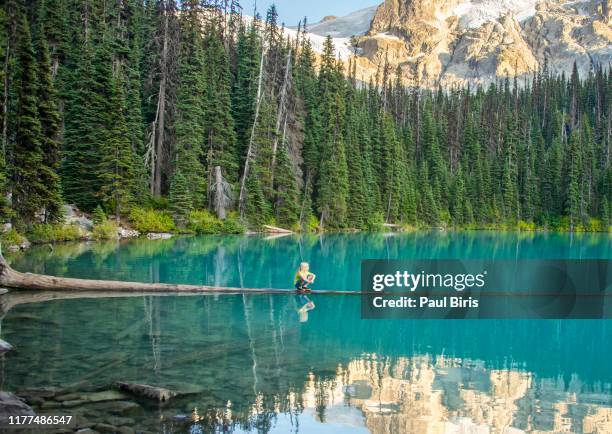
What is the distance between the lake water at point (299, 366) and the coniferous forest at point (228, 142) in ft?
46.9

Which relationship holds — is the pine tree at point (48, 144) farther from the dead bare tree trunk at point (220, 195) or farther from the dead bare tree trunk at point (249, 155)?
the dead bare tree trunk at point (249, 155)

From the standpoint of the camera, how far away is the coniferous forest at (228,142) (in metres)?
32.6

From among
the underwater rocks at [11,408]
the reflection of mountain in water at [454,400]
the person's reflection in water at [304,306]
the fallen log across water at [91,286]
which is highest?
the fallen log across water at [91,286]

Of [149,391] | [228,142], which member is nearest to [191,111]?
[228,142]

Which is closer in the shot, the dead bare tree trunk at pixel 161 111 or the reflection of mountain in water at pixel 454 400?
the reflection of mountain in water at pixel 454 400

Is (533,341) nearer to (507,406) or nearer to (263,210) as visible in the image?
(507,406)

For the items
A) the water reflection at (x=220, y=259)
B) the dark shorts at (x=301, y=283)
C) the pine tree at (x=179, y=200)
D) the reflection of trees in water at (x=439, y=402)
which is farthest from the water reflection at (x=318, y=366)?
the pine tree at (x=179, y=200)

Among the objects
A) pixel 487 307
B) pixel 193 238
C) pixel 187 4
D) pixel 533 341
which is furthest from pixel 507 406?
pixel 187 4

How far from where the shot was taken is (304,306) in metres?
19.2

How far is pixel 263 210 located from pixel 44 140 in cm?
2388

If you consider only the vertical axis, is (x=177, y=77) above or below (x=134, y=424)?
above

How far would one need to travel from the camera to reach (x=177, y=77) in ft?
165

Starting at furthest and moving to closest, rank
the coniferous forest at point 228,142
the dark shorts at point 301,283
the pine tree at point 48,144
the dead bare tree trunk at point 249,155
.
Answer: the dead bare tree trunk at point 249,155 → the coniferous forest at point 228,142 → the pine tree at point 48,144 → the dark shorts at point 301,283

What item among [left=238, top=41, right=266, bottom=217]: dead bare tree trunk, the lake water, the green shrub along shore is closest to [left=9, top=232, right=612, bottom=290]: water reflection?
the green shrub along shore
